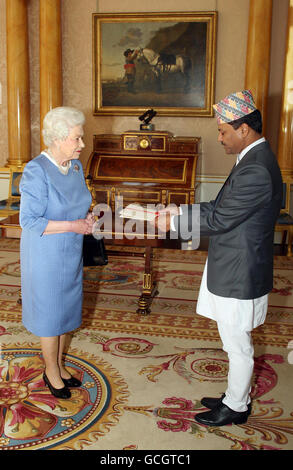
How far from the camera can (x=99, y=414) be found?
2732mm

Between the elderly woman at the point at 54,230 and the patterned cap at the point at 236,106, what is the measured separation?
777 mm

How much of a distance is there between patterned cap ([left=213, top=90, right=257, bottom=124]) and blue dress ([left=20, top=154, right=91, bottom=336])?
92 centimetres

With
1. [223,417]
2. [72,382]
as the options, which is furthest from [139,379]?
[223,417]

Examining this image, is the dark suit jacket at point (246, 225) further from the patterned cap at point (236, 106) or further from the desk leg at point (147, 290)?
the desk leg at point (147, 290)

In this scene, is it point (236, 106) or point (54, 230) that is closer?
point (236, 106)

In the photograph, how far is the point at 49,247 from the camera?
2613 millimetres

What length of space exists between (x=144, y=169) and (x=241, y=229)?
4431mm

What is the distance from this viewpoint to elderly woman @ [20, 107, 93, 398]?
8.21 ft

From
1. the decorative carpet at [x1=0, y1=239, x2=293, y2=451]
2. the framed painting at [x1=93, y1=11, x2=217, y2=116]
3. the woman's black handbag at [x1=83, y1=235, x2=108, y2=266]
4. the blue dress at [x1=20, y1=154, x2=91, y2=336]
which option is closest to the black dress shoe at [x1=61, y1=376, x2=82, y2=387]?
the decorative carpet at [x1=0, y1=239, x2=293, y2=451]

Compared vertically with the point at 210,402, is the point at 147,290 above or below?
above

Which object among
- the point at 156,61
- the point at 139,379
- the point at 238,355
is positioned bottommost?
the point at 139,379

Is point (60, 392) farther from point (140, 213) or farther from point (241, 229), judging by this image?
point (241, 229)

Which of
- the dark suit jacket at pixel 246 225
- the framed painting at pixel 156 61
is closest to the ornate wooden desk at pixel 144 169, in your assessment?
the framed painting at pixel 156 61
